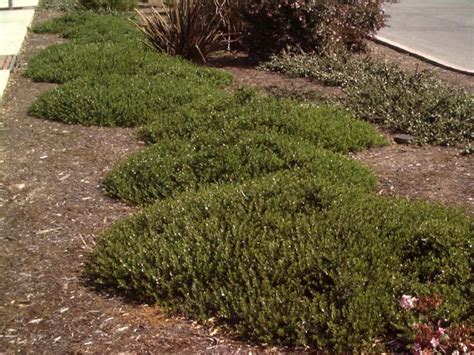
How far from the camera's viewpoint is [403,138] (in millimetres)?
7477

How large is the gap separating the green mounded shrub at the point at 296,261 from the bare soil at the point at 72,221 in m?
0.18

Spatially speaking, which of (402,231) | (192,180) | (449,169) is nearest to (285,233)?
(402,231)

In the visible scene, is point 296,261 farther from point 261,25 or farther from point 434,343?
point 261,25

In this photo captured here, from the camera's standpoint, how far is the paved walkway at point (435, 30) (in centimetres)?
1222

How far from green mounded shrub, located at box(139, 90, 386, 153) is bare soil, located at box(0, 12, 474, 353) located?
0.19 meters

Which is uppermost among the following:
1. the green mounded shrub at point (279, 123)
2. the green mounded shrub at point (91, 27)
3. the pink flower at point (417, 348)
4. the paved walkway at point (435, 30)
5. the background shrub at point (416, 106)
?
the pink flower at point (417, 348)

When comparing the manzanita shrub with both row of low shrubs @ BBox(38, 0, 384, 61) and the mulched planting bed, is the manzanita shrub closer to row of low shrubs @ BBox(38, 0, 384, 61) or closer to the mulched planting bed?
row of low shrubs @ BBox(38, 0, 384, 61)

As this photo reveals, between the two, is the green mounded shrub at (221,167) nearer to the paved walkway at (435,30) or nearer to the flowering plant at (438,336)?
the flowering plant at (438,336)

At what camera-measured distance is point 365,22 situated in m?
11.6

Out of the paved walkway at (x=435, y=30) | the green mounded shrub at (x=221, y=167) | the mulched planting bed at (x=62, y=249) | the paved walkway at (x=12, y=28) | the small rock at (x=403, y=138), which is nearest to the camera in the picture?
the mulched planting bed at (x=62, y=249)

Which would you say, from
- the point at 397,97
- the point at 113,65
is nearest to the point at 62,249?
the point at 397,97

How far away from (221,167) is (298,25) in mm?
5205

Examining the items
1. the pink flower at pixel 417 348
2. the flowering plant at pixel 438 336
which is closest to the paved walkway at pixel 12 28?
the flowering plant at pixel 438 336

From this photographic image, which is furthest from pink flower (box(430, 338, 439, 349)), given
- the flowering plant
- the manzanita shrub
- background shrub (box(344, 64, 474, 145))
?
the manzanita shrub
